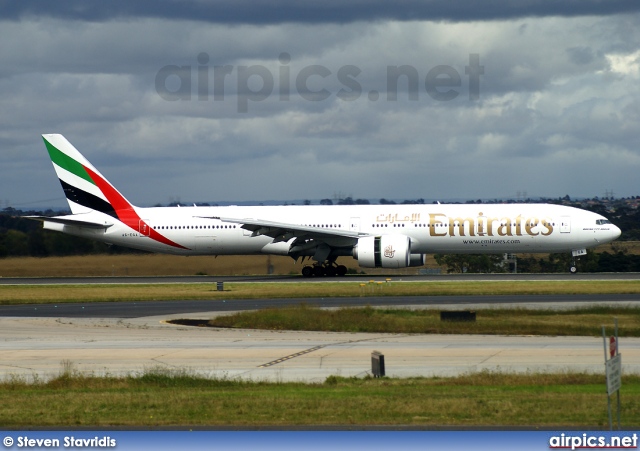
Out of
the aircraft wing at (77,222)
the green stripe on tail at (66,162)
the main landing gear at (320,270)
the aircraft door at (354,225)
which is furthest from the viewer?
the green stripe on tail at (66,162)

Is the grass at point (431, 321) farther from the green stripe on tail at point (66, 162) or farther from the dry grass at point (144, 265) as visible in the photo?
the green stripe on tail at point (66, 162)

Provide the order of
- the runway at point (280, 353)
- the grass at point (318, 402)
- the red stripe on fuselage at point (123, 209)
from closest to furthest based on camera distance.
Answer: the grass at point (318, 402)
the runway at point (280, 353)
the red stripe on fuselage at point (123, 209)

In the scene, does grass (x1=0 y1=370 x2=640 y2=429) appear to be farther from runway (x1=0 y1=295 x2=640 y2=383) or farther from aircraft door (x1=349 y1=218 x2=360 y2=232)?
aircraft door (x1=349 y1=218 x2=360 y2=232)

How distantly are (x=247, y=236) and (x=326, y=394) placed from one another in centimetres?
3872

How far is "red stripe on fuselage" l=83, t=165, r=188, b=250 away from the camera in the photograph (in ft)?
190

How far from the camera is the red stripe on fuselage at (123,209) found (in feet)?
190

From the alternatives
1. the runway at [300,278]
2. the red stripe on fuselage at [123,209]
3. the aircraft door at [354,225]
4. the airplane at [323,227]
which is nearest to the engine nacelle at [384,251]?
the airplane at [323,227]

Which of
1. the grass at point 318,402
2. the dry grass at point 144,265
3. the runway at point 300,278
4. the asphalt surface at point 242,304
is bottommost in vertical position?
the grass at point 318,402

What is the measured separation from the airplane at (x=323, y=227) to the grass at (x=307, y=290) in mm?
4008

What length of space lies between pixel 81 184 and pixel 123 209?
3.23 meters

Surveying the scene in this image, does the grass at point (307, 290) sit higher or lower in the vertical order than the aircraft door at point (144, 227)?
lower

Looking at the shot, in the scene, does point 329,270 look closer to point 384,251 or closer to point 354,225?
point 354,225

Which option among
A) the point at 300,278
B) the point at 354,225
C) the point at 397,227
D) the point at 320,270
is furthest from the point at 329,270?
the point at 397,227

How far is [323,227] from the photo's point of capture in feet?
A: 182
